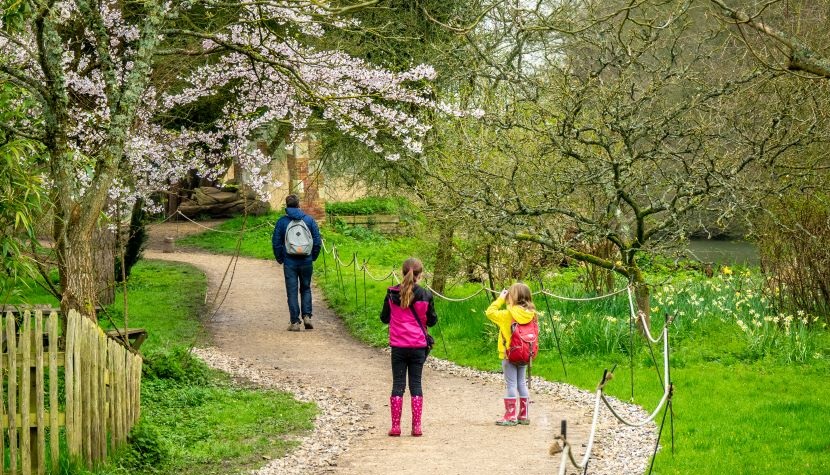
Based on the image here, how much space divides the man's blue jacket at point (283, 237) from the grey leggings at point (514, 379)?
5996 mm

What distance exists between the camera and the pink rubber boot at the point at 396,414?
8.43 metres

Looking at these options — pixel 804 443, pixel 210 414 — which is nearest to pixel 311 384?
pixel 210 414

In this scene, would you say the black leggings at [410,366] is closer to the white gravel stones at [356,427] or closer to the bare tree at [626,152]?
the white gravel stones at [356,427]

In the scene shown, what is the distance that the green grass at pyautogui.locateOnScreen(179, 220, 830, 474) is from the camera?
756 centimetres

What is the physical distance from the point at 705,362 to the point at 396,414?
14.0 feet

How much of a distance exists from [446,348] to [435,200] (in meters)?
2.12

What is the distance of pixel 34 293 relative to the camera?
57.1 ft

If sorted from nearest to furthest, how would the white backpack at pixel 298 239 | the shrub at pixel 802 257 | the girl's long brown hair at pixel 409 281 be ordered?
the girl's long brown hair at pixel 409 281 < the shrub at pixel 802 257 < the white backpack at pixel 298 239

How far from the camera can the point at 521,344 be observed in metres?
8.59

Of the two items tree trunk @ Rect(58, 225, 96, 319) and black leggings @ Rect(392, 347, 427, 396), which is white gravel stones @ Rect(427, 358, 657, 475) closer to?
black leggings @ Rect(392, 347, 427, 396)

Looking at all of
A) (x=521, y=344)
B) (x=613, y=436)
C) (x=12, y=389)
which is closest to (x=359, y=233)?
(x=521, y=344)

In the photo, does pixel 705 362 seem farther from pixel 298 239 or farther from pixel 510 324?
pixel 298 239

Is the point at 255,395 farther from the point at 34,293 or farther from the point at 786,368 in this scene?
the point at 34,293

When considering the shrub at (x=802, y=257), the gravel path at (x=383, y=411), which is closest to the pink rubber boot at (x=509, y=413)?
the gravel path at (x=383, y=411)
